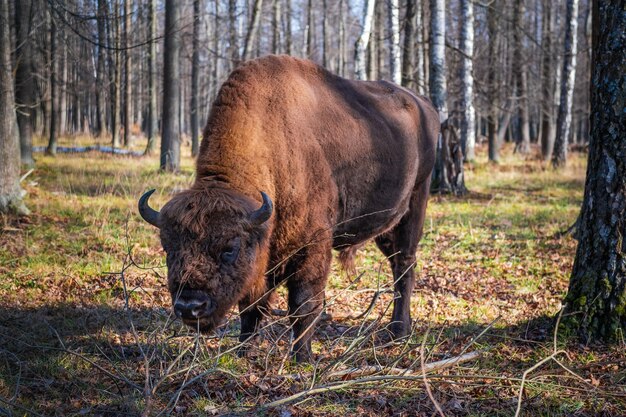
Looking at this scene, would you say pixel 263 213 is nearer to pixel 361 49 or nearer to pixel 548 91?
pixel 361 49

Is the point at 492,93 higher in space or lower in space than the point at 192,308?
higher

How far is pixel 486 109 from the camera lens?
2542 centimetres

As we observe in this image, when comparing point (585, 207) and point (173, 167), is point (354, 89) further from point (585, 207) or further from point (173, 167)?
point (173, 167)

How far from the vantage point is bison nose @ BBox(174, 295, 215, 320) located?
12.5ft

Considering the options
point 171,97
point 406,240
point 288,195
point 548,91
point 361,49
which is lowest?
point 406,240

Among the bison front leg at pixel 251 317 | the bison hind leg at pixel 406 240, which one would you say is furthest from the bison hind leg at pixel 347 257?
the bison front leg at pixel 251 317

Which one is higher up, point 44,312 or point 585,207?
point 585,207

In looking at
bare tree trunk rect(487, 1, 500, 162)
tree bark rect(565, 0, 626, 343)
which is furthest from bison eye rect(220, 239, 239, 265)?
bare tree trunk rect(487, 1, 500, 162)

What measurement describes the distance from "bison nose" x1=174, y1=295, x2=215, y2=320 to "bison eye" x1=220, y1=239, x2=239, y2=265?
0.32 metres

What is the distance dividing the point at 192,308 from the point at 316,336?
2007mm

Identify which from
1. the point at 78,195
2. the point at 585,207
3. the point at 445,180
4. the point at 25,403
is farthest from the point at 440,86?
the point at 25,403

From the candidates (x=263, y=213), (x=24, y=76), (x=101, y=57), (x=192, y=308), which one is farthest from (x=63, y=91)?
(x=192, y=308)

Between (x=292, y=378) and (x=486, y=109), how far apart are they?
23458mm

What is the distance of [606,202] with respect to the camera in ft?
15.1
